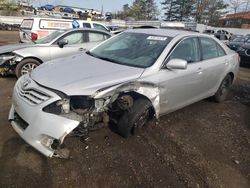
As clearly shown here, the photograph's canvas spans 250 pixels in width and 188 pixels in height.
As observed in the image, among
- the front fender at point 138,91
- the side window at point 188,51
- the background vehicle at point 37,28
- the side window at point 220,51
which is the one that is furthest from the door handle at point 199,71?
the background vehicle at point 37,28

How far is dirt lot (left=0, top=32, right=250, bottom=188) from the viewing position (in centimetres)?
308

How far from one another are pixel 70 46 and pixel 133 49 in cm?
365

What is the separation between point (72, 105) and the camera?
3.27 meters

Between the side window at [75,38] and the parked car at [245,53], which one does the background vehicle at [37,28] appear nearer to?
the side window at [75,38]

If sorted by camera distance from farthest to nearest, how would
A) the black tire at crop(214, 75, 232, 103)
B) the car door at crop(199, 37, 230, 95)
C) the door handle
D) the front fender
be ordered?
the black tire at crop(214, 75, 232, 103), the car door at crop(199, 37, 230, 95), the door handle, the front fender

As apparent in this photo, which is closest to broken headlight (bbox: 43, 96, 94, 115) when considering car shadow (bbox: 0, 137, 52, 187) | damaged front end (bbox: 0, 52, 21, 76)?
car shadow (bbox: 0, 137, 52, 187)

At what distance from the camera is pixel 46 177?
303 centimetres

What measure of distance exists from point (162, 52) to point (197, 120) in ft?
5.28

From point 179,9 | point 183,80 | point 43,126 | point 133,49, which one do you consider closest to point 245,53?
point 183,80

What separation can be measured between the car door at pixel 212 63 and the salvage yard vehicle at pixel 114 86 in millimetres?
20

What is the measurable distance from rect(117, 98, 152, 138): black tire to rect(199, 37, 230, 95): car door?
1.70 metres

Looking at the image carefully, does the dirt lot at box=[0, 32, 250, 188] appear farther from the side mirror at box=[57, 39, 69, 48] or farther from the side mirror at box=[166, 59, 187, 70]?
the side mirror at box=[57, 39, 69, 48]

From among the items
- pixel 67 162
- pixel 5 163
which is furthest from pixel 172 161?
pixel 5 163

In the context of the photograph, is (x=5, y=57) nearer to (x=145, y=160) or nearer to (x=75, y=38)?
(x=75, y=38)
